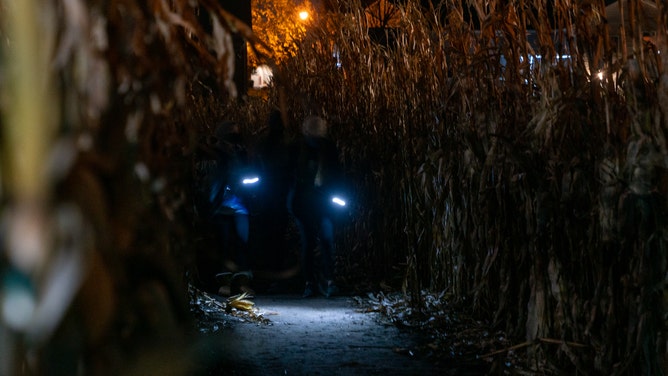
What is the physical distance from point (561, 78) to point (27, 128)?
4.17 metres

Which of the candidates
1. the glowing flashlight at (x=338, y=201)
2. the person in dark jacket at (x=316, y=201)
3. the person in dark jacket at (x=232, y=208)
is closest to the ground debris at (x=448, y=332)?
the person in dark jacket at (x=316, y=201)

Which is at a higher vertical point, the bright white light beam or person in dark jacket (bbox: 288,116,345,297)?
the bright white light beam

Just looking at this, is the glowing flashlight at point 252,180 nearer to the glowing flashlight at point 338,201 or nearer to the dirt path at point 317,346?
the glowing flashlight at point 338,201

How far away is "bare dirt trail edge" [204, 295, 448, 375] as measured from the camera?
5.76m

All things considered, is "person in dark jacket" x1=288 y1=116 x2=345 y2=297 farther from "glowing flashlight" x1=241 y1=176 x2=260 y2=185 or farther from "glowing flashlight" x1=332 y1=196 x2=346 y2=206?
"glowing flashlight" x1=241 y1=176 x2=260 y2=185

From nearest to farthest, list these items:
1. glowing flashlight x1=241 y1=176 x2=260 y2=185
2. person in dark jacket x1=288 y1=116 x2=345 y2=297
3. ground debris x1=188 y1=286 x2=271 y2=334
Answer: ground debris x1=188 y1=286 x2=271 y2=334 < person in dark jacket x1=288 y1=116 x2=345 y2=297 < glowing flashlight x1=241 y1=176 x2=260 y2=185

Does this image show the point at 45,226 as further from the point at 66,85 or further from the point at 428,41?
the point at 428,41

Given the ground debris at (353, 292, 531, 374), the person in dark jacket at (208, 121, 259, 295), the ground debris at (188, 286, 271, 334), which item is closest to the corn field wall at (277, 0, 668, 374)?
the ground debris at (353, 292, 531, 374)

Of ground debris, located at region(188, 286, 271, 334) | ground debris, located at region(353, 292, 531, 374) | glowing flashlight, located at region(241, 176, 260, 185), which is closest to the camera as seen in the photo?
ground debris, located at region(353, 292, 531, 374)

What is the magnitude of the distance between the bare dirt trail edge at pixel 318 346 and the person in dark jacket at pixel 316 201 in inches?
43.7

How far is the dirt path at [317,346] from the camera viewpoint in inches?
226

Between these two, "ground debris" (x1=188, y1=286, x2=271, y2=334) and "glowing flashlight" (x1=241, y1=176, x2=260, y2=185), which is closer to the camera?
"ground debris" (x1=188, y1=286, x2=271, y2=334)

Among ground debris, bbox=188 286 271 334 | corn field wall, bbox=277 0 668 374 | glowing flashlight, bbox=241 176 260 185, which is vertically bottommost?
ground debris, bbox=188 286 271 334

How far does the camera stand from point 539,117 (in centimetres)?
540
